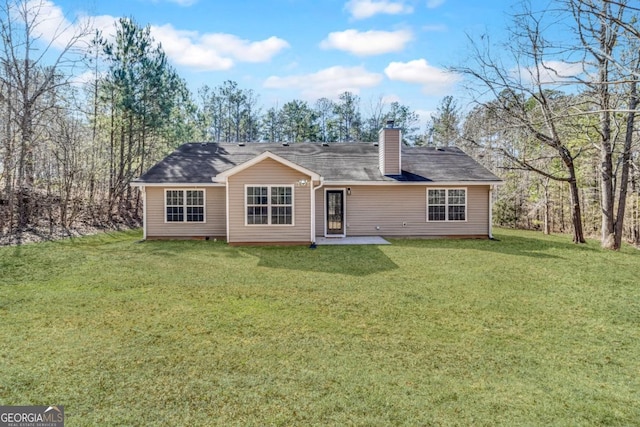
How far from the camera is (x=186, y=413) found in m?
2.77

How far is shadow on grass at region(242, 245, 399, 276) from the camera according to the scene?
792cm

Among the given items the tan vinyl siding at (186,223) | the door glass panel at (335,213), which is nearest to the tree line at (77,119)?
the tan vinyl siding at (186,223)

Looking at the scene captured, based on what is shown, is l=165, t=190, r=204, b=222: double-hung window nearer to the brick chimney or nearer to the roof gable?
the roof gable

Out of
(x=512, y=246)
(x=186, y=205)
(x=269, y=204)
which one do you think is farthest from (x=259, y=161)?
(x=512, y=246)

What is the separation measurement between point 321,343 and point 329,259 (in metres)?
4.90

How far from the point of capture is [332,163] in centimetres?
1439

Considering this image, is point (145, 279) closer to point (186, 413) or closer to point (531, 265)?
point (186, 413)

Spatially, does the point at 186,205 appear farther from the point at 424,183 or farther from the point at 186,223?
the point at 424,183

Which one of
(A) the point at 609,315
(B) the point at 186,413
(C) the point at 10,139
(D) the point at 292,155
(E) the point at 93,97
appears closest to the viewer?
(B) the point at 186,413

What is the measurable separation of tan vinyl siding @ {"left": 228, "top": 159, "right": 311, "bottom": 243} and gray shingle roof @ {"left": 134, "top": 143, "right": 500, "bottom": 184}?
222 cm

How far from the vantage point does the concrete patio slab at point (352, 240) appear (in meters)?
11.5

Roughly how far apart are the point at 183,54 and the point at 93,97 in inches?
238

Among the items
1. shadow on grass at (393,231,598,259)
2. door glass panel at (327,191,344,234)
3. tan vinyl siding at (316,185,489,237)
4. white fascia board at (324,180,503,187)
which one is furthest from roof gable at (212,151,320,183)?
shadow on grass at (393,231,598,259)

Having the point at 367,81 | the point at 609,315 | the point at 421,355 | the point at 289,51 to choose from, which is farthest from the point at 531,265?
the point at 367,81
